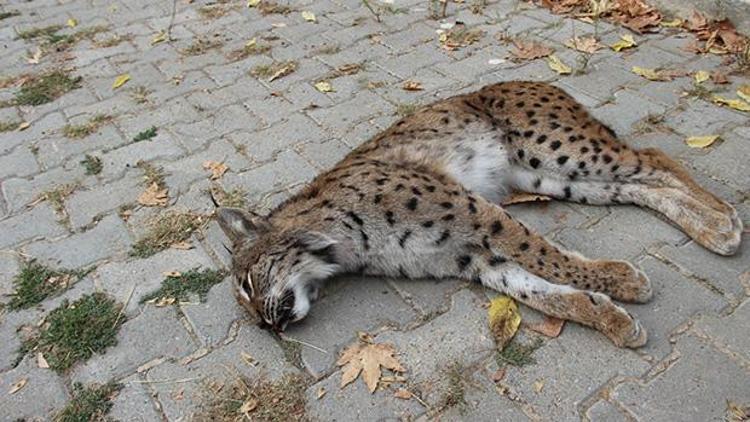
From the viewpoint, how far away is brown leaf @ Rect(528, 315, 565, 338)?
3025 millimetres

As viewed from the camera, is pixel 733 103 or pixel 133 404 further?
pixel 733 103

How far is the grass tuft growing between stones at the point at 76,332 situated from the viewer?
10.3 ft

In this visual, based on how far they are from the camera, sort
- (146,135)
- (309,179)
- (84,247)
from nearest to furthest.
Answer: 1. (84,247)
2. (309,179)
3. (146,135)

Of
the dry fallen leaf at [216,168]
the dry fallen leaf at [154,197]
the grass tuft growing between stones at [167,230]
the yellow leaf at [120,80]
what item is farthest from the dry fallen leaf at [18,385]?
the yellow leaf at [120,80]

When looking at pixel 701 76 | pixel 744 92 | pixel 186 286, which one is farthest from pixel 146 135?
pixel 744 92

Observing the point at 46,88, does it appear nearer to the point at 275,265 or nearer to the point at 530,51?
the point at 275,265

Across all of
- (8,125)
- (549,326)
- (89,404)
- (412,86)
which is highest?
(549,326)

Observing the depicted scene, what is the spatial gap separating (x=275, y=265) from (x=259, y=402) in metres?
0.74

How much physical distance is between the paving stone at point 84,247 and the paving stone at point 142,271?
0.15 meters

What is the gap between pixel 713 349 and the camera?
285 centimetres

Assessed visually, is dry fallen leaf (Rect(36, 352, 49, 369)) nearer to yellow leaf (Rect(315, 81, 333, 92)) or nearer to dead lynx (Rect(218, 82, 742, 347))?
dead lynx (Rect(218, 82, 742, 347))

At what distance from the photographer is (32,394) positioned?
2979 millimetres

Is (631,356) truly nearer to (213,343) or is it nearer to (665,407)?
(665,407)

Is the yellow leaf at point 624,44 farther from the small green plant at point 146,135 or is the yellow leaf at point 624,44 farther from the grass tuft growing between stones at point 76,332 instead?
the grass tuft growing between stones at point 76,332
